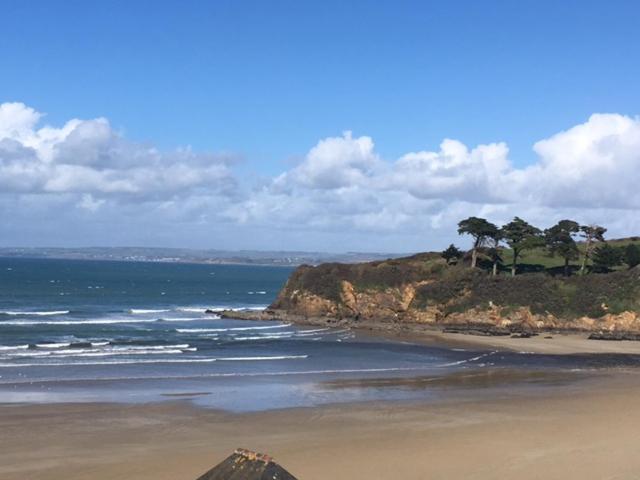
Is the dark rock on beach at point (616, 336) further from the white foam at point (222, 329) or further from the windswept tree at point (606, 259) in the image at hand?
the white foam at point (222, 329)

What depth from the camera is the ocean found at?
31.1 m

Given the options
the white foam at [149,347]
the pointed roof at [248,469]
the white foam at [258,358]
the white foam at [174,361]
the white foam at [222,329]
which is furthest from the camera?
the white foam at [222,329]

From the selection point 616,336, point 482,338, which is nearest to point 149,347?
point 482,338

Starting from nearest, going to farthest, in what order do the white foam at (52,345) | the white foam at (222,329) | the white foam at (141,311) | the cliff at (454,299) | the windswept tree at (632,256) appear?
the white foam at (52,345), the white foam at (222,329), the cliff at (454,299), the windswept tree at (632,256), the white foam at (141,311)

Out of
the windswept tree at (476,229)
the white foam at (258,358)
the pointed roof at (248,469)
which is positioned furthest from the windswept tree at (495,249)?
the pointed roof at (248,469)

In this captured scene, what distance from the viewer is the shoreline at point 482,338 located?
51406mm

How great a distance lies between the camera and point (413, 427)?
24.4 meters

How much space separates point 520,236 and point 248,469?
71.0m

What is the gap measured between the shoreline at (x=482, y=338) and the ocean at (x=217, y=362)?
92.7 inches

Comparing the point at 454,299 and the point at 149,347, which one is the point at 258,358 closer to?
the point at 149,347

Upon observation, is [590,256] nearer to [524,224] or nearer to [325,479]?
[524,224]

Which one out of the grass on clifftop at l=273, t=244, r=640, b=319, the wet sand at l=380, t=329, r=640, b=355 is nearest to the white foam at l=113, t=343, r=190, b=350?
the wet sand at l=380, t=329, r=640, b=355

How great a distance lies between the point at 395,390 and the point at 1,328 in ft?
119

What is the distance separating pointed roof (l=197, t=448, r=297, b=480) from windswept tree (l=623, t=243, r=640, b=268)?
7029 cm
